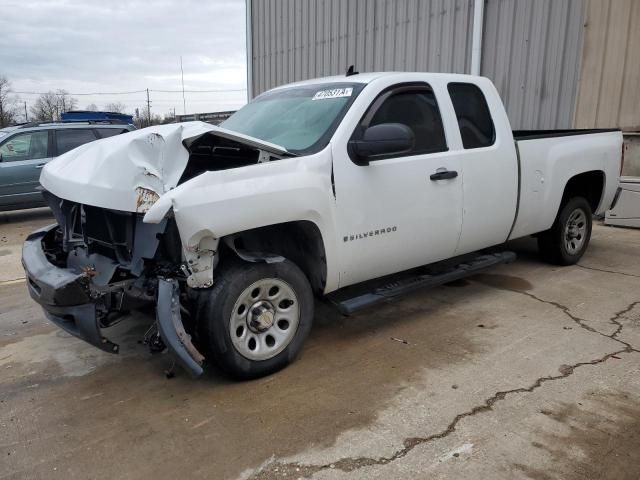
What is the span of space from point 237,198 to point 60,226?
182 centimetres

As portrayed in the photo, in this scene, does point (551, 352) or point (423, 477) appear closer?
point (423, 477)

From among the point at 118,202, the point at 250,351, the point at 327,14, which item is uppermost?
the point at 327,14

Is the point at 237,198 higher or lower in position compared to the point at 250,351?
higher

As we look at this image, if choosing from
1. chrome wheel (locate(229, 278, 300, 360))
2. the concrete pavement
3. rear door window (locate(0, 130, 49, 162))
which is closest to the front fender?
chrome wheel (locate(229, 278, 300, 360))

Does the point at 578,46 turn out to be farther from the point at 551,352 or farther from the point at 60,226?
the point at 60,226

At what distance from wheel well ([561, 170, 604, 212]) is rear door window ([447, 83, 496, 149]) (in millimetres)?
1665

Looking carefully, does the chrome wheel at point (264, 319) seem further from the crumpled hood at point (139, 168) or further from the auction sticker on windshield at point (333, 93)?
the auction sticker on windshield at point (333, 93)

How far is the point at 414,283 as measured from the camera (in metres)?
4.31

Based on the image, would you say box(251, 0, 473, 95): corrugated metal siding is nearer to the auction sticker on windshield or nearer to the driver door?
the driver door

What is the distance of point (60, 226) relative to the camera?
4090 mm

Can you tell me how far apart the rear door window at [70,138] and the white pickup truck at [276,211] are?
285 inches

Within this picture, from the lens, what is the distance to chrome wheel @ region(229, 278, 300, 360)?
10.8 ft

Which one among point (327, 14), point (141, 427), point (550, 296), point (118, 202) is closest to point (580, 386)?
point (550, 296)

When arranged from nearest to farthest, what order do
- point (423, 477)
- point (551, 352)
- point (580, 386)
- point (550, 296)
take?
point (423, 477)
point (580, 386)
point (551, 352)
point (550, 296)
